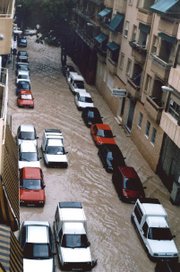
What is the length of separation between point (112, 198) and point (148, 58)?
41.1ft

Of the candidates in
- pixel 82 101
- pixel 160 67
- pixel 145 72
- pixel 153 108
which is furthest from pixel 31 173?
pixel 82 101

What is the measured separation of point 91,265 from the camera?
21094 mm

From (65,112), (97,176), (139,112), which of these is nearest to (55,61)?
(65,112)

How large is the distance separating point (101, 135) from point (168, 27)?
35.0 feet

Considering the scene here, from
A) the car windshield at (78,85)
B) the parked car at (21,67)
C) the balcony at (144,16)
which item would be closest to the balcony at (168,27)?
the balcony at (144,16)

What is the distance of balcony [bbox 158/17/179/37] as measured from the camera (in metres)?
28.8

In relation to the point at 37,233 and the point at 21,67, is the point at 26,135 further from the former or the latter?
the point at 21,67

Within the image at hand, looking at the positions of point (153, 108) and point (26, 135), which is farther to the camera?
point (26, 135)

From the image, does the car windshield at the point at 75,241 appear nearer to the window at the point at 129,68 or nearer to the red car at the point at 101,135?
the red car at the point at 101,135

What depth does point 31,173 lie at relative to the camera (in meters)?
27.2

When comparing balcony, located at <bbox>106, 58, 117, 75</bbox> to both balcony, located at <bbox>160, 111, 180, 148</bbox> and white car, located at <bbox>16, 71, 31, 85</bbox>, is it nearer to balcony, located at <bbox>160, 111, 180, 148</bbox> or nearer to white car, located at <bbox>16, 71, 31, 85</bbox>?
white car, located at <bbox>16, 71, 31, 85</bbox>

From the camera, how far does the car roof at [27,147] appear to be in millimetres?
30697

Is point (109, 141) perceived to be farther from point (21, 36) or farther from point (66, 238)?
point (21, 36)

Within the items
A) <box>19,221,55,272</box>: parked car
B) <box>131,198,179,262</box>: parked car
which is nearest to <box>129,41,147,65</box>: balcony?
<box>131,198,179,262</box>: parked car
